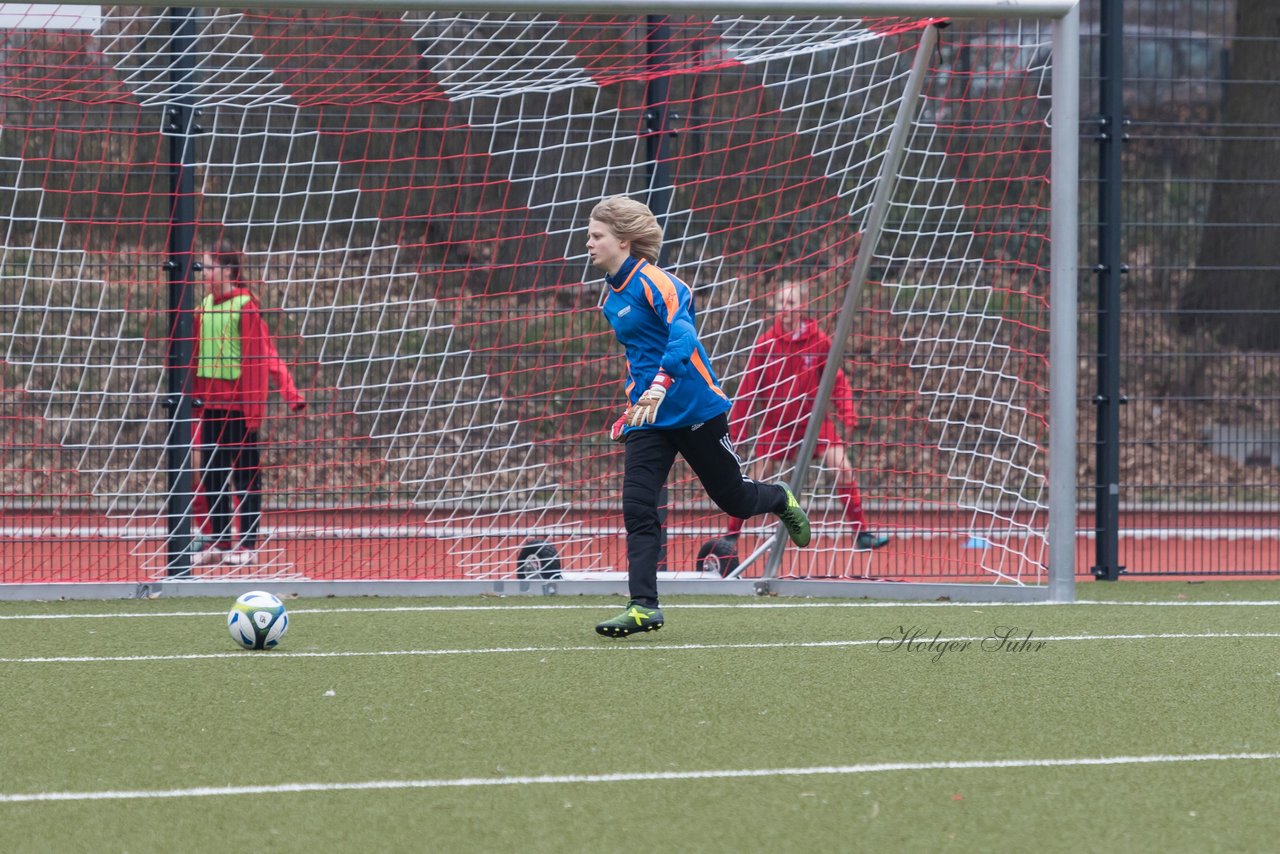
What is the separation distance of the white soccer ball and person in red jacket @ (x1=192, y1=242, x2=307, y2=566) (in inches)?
93.3

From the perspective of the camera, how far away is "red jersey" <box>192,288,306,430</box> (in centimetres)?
872

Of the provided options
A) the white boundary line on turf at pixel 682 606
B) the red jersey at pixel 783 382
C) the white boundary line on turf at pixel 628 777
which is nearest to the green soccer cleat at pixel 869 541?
the red jersey at pixel 783 382

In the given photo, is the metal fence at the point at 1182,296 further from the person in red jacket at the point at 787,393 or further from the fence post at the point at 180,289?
the fence post at the point at 180,289

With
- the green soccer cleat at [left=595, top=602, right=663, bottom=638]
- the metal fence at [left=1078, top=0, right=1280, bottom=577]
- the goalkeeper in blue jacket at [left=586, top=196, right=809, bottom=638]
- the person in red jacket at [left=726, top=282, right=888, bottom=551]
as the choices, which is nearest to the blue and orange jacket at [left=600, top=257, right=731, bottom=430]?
the goalkeeper in blue jacket at [left=586, top=196, right=809, bottom=638]

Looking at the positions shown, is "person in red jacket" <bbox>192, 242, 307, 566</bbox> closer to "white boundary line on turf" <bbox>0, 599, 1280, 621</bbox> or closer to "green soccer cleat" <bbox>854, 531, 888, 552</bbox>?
"white boundary line on turf" <bbox>0, 599, 1280, 621</bbox>

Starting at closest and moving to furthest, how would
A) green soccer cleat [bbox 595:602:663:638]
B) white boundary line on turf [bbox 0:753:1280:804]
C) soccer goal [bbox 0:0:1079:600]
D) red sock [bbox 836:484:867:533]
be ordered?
white boundary line on turf [bbox 0:753:1280:804], green soccer cleat [bbox 595:602:663:638], soccer goal [bbox 0:0:1079:600], red sock [bbox 836:484:867:533]

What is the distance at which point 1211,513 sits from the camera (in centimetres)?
1017

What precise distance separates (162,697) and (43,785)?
1.18 meters

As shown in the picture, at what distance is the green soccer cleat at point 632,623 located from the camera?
6.22 metres

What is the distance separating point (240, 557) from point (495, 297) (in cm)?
207

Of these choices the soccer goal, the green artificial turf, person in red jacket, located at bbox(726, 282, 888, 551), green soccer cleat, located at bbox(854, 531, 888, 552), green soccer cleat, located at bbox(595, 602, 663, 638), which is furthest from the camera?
green soccer cleat, located at bbox(854, 531, 888, 552)

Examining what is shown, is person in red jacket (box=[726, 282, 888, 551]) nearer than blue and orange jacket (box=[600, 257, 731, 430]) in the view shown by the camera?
No

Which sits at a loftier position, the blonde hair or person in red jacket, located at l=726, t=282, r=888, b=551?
the blonde hair

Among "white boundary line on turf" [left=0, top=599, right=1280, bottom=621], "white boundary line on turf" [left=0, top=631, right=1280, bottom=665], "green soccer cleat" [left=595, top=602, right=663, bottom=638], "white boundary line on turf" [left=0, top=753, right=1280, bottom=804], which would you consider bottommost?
"white boundary line on turf" [left=0, top=599, right=1280, bottom=621]
